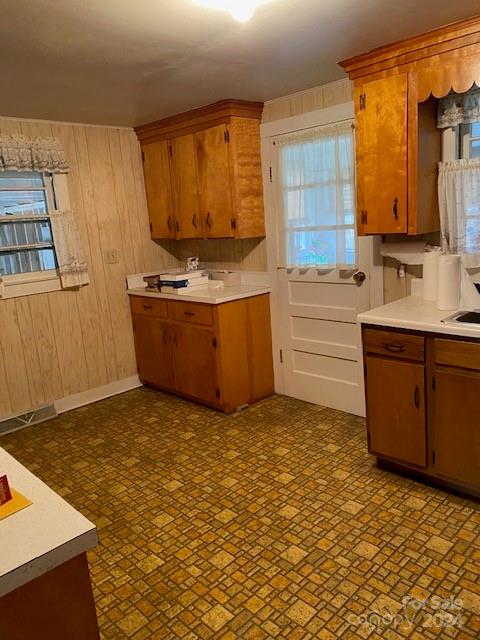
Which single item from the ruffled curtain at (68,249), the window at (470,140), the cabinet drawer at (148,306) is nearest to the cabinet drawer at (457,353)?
the window at (470,140)

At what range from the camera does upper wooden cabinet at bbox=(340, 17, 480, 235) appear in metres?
2.30

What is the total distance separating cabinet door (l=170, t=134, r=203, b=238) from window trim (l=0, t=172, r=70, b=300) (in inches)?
34.5

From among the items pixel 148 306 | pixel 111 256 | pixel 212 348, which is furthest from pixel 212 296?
pixel 111 256

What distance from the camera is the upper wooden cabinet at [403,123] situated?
2.30 meters

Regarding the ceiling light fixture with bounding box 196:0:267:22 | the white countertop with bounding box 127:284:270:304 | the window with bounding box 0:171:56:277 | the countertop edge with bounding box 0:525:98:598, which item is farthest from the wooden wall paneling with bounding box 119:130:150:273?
the countertop edge with bounding box 0:525:98:598

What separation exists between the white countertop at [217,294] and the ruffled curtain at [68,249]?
560 millimetres

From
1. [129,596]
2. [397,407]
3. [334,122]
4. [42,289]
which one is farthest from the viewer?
[42,289]

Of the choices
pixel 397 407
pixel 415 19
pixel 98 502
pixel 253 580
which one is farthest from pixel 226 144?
pixel 253 580

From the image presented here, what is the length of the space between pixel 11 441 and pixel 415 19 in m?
3.55

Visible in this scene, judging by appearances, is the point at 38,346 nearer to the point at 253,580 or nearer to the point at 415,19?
the point at 253,580

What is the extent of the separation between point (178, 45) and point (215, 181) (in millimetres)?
1422

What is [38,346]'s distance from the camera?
Answer: 3.79 m

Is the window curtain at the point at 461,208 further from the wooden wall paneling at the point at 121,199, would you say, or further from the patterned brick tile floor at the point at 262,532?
the wooden wall paneling at the point at 121,199

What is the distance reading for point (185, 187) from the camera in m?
3.97
